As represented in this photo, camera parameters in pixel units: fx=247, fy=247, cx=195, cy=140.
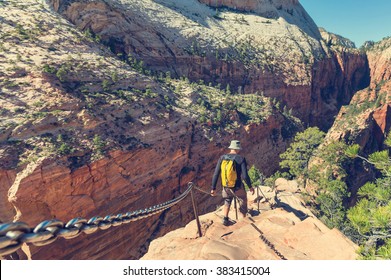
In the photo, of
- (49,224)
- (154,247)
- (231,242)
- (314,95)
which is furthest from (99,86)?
(314,95)

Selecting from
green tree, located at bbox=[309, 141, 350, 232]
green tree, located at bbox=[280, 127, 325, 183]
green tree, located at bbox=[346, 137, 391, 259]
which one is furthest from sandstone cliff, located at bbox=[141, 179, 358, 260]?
green tree, located at bbox=[280, 127, 325, 183]

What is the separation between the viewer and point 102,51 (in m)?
27.6

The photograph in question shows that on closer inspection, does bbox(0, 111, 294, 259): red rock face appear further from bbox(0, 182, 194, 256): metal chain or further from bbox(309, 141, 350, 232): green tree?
bbox(0, 182, 194, 256): metal chain

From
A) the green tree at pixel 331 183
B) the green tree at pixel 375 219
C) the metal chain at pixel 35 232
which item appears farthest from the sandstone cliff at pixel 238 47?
the metal chain at pixel 35 232

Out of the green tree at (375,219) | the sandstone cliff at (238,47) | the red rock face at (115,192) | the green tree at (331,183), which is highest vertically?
the sandstone cliff at (238,47)

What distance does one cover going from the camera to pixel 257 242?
23.1ft

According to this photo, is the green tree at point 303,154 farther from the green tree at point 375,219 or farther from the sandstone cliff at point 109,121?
the green tree at point 375,219

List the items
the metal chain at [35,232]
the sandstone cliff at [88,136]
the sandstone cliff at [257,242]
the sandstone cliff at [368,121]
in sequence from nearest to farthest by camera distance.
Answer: the metal chain at [35,232] < the sandstone cliff at [257,242] < the sandstone cliff at [88,136] < the sandstone cliff at [368,121]

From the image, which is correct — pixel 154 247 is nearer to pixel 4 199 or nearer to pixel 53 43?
pixel 4 199

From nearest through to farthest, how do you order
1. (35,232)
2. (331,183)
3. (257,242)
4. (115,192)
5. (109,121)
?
(35,232), (257,242), (115,192), (109,121), (331,183)

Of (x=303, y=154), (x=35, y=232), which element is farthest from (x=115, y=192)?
(x=303, y=154)

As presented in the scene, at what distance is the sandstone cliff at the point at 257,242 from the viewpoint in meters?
6.40

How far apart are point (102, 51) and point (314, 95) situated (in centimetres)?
4633

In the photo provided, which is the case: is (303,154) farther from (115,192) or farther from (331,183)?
(115,192)
